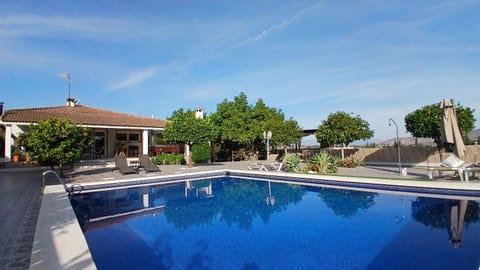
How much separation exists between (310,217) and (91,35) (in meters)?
16.7

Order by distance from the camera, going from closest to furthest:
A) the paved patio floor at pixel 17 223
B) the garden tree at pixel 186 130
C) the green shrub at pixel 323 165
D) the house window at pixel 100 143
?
the paved patio floor at pixel 17 223
the green shrub at pixel 323 165
the garden tree at pixel 186 130
the house window at pixel 100 143

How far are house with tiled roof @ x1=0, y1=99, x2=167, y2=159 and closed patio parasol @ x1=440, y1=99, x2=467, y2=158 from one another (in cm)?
1858

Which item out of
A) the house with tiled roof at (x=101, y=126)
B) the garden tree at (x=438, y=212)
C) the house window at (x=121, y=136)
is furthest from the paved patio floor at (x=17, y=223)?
the house window at (x=121, y=136)

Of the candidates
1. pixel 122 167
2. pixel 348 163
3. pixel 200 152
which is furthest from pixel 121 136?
pixel 348 163

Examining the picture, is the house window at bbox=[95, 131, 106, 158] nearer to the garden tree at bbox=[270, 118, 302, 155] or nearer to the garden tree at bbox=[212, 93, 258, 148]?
the garden tree at bbox=[212, 93, 258, 148]

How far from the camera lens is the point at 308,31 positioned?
17.8m

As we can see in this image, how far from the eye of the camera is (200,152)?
74.3 feet

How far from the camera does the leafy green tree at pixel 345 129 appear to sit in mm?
19531

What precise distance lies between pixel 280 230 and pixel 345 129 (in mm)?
14229

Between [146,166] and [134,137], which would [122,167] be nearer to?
[146,166]

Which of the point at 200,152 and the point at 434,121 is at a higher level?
the point at 434,121

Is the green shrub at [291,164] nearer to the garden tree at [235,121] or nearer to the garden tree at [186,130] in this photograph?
the garden tree at [186,130]

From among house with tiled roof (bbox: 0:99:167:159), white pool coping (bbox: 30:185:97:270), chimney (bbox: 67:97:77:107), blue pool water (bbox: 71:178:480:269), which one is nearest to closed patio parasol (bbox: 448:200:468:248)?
blue pool water (bbox: 71:178:480:269)

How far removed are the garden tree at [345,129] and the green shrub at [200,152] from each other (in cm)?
933
